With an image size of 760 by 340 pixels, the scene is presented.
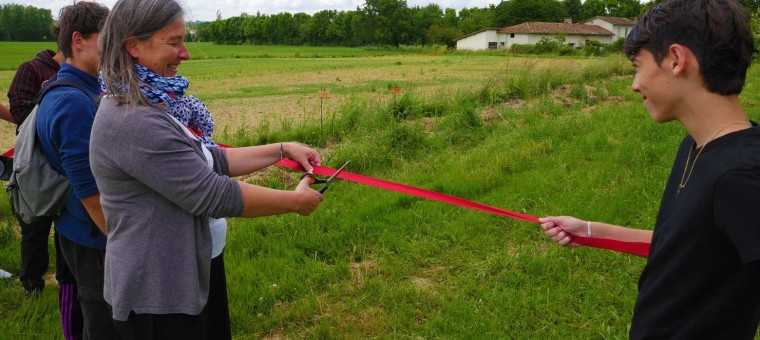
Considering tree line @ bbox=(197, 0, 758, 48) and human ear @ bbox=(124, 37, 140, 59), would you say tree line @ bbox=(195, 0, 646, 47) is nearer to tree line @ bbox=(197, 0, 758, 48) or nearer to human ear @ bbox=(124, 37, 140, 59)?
tree line @ bbox=(197, 0, 758, 48)

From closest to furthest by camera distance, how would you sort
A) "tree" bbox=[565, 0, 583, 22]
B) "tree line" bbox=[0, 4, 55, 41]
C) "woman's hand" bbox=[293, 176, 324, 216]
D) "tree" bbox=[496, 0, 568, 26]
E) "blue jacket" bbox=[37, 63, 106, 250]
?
"woman's hand" bbox=[293, 176, 324, 216] → "blue jacket" bbox=[37, 63, 106, 250] → "tree line" bbox=[0, 4, 55, 41] → "tree" bbox=[496, 0, 568, 26] → "tree" bbox=[565, 0, 583, 22]

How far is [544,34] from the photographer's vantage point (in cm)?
7175

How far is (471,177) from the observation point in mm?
6328

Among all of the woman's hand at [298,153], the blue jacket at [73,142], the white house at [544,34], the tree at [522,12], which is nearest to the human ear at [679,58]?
the woman's hand at [298,153]

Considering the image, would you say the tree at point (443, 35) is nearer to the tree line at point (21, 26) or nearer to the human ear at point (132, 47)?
the tree line at point (21, 26)

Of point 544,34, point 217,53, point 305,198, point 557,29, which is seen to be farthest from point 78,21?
point 544,34

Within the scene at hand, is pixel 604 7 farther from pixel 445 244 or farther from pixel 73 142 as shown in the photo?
pixel 73 142

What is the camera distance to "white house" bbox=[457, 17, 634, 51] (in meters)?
72.4

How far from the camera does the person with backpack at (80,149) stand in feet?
7.55

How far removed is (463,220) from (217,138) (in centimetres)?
643

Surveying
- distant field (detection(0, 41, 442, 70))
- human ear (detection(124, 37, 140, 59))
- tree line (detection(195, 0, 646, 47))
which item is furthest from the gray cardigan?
tree line (detection(195, 0, 646, 47))

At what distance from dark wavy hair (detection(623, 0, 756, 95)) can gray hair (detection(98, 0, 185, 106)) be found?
5.42ft

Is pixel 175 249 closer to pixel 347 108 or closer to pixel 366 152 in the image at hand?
pixel 366 152

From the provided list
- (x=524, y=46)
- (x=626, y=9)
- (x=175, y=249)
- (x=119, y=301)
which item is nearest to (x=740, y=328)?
(x=175, y=249)
